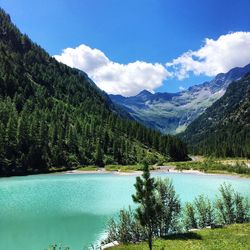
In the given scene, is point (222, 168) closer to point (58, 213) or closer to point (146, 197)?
point (58, 213)

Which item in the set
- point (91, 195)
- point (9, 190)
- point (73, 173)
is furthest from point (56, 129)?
point (91, 195)

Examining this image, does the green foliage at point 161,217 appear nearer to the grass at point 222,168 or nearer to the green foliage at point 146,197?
the green foliage at point 146,197

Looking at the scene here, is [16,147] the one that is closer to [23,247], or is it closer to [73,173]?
[73,173]

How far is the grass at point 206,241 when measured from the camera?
36006mm

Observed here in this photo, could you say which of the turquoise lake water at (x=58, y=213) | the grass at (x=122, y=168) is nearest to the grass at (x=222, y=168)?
the grass at (x=122, y=168)

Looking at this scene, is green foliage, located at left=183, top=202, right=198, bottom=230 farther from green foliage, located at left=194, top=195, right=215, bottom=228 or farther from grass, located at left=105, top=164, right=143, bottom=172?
grass, located at left=105, top=164, right=143, bottom=172

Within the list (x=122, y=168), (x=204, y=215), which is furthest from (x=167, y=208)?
(x=122, y=168)

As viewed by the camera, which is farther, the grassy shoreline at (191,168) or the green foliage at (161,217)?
the grassy shoreline at (191,168)

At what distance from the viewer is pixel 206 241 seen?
38.5m

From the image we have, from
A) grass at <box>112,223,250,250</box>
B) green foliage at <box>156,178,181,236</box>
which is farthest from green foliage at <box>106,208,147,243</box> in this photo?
green foliage at <box>156,178,181,236</box>

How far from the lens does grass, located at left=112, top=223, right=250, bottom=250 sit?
36006 mm

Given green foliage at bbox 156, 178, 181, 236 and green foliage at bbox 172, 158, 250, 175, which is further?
green foliage at bbox 172, 158, 250, 175

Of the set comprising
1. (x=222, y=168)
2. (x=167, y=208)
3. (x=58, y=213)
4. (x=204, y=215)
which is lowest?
(x=58, y=213)

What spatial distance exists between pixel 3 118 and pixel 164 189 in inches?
5919
